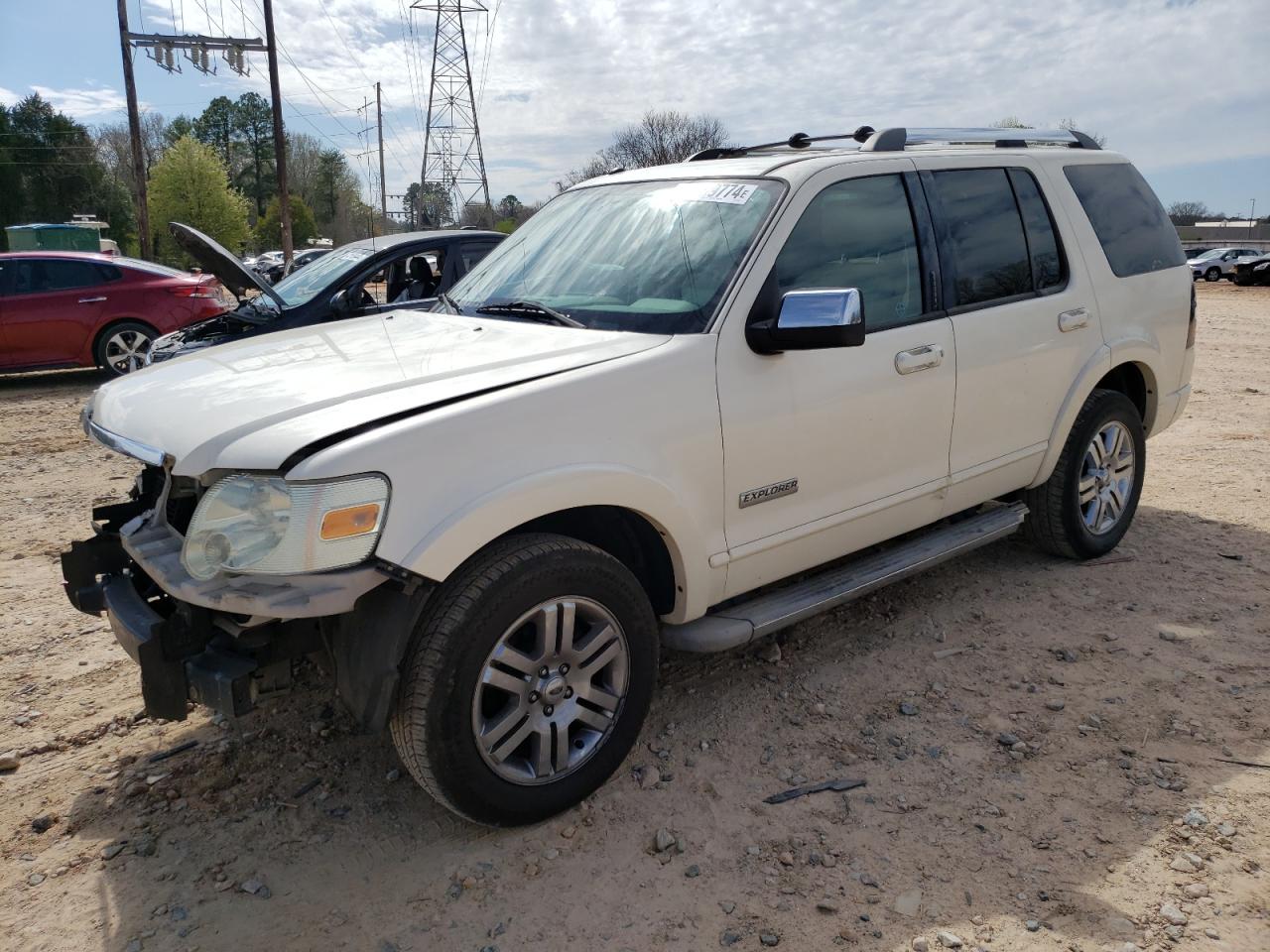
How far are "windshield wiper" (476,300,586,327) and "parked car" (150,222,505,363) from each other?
3.98 meters

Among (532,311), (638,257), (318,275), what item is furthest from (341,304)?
(638,257)

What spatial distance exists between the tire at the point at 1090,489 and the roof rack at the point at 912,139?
1299 mm

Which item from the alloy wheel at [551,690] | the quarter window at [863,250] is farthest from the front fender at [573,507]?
the quarter window at [863,250]

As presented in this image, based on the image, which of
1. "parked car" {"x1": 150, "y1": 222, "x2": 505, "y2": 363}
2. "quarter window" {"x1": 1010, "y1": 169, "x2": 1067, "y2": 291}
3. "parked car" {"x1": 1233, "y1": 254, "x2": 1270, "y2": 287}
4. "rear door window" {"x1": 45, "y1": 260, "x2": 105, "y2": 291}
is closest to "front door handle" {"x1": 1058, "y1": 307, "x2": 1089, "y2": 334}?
"quarter window" {"x1": 1010, "y1": 169, "x2": 1067, "y2": 291}

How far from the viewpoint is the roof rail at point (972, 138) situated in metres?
4.09

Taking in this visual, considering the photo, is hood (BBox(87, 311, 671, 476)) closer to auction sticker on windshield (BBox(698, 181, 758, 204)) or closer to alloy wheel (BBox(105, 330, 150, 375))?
auction sticker on windshield (BBox(698, 181, 758, 204))

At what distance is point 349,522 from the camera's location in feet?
8.09

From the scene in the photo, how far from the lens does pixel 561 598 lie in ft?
9.28

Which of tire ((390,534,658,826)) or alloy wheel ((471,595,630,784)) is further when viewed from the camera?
alloy wheel ((471,595,630,784))

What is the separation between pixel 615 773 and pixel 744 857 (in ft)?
1.86

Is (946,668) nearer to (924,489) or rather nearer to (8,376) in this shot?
(924,489)

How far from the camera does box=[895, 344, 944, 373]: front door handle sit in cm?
368

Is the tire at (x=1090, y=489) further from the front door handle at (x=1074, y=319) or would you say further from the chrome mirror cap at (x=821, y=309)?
the chrome mirror cap at (x=821, y=309)

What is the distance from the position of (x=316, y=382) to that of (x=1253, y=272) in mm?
38082
